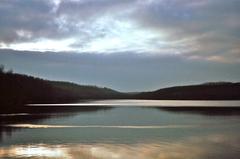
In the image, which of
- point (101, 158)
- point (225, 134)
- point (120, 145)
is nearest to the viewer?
point (101, 158)

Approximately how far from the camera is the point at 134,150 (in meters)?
21.8

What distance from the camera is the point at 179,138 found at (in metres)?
27.3

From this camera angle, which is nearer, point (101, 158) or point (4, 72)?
point (101, 158)

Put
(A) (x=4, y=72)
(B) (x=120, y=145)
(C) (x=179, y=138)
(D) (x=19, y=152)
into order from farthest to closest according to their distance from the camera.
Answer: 1. (A) (x=4, y=72)
2. (C) (x=179, y=138)
3. (B) (x=120, y=145)
4. (D) (x=19, y=152)

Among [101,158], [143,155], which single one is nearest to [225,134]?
[143,155]

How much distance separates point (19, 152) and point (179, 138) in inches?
441

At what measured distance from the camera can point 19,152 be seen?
20.5 m

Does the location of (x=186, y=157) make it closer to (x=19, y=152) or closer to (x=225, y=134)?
(x=19, y=152)

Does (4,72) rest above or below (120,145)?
above

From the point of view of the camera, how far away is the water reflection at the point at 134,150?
774 inches

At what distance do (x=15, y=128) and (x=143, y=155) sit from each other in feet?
51.6

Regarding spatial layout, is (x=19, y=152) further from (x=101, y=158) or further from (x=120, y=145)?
(x=120, y=145)

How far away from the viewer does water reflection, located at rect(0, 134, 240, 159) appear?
19.7 m

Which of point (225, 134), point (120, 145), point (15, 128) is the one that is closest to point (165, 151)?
point (120, 145)
